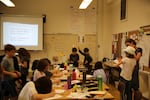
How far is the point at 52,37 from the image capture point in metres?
8.62

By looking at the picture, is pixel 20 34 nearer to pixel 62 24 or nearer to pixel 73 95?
pixel 62 24

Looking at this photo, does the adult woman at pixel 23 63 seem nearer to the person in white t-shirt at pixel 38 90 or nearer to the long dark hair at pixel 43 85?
the person in white t-shirt at pixel 38 90

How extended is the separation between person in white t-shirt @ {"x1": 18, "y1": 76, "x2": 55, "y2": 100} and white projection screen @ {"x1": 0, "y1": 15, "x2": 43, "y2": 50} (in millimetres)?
5637

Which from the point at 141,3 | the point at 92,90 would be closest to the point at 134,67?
the point at 92,90

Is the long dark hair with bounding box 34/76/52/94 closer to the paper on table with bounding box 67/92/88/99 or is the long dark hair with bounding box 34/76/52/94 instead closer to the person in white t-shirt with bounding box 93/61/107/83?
the paper on table with bounding box 67/92/88/99

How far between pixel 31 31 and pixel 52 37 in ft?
2.77

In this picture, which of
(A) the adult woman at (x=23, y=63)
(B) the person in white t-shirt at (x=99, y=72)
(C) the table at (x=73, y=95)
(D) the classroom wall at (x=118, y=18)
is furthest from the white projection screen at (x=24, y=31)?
(C) the table at (x=73, y=95)

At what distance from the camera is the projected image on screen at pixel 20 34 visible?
26.7 feet

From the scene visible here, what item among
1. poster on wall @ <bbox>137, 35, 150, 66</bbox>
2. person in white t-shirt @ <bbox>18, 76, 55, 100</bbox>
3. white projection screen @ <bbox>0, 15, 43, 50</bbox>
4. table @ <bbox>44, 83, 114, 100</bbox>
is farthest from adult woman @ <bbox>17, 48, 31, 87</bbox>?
white projection screen @ <bbox>0, 15, 43, 50</bbox>

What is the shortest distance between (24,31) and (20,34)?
19 cm

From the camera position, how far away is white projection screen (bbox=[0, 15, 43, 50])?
26.7 feet

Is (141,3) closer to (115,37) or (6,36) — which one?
(115,37)

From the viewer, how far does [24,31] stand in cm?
→ 834

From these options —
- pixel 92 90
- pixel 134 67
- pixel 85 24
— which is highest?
pixel 85 24
